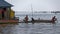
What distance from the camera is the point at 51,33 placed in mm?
31844

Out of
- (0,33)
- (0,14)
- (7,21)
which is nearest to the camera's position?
(0,33)

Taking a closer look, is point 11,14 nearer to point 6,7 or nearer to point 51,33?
point 6,7

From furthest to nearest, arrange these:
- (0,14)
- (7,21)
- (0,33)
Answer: (0,14) → (7,21) → (0,33)

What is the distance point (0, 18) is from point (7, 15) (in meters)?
2.09

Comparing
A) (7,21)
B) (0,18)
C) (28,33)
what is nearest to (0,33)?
(28,33)

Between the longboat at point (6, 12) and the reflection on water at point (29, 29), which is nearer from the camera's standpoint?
the reflection on water at point (29, 29)

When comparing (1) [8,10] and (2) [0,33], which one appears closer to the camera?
(2) [0,33]

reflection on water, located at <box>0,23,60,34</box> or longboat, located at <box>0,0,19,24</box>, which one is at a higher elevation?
longboat, located at <box>0,0,19,24</box>

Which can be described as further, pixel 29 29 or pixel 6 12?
pixel 6 12

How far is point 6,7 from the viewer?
171 feet

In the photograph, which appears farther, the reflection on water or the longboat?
the longboat

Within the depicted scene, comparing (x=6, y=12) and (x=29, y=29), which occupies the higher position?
(x=6, y=12)

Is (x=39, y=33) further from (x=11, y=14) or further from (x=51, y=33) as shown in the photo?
(x=11, y=14)

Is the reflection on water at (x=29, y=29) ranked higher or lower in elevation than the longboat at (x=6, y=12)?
lower
